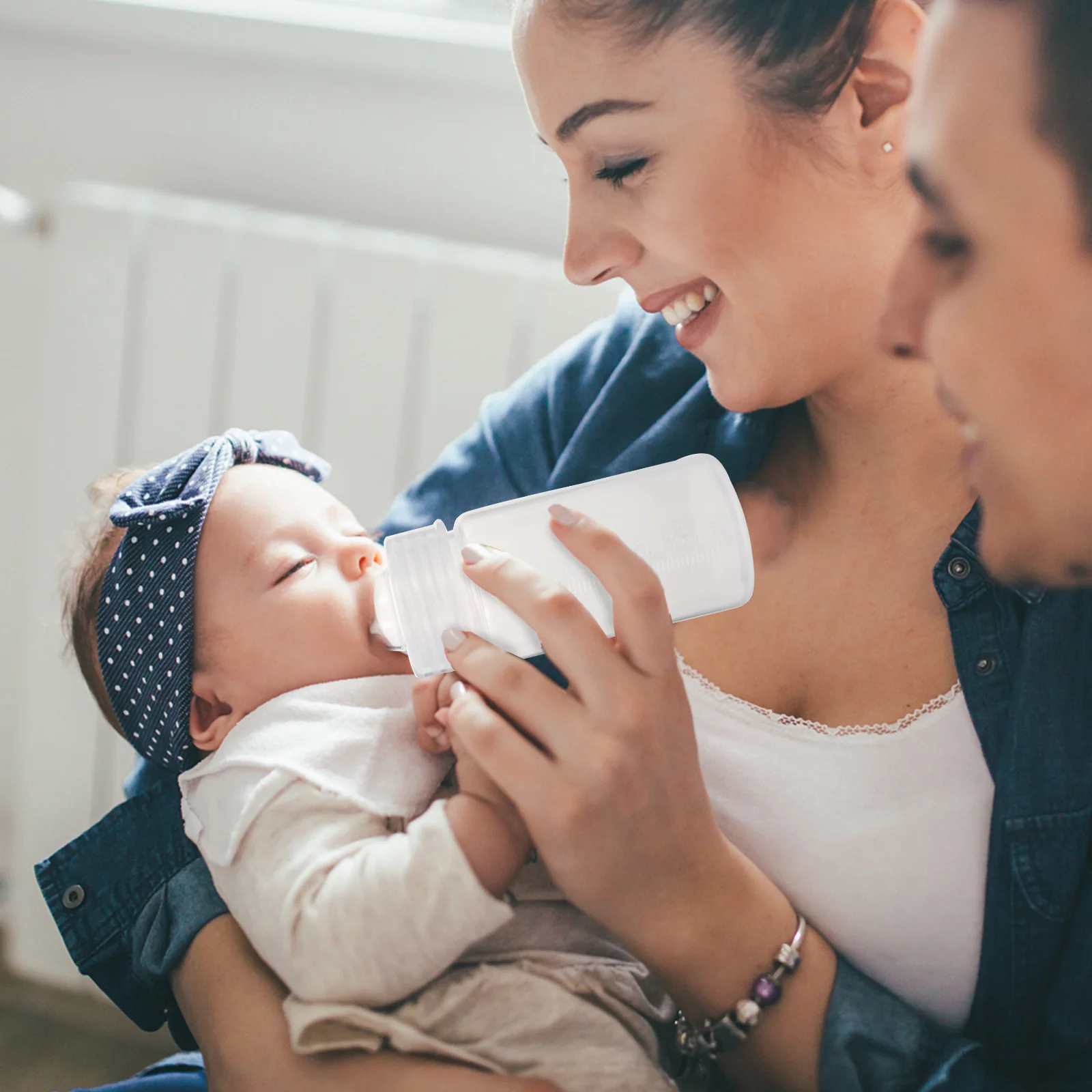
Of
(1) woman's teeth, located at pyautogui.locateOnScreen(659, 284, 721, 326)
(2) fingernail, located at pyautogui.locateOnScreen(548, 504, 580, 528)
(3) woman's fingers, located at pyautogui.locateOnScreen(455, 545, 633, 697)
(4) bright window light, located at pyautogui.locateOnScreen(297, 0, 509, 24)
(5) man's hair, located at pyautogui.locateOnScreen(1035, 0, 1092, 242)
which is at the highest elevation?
(4) bright window light, located at pyautogui.locateOnScreen(297, 0, 509, 24)

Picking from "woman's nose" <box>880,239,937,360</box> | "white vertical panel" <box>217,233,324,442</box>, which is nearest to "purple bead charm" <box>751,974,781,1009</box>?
"woman's nose" <box>880,239,937,360</box>

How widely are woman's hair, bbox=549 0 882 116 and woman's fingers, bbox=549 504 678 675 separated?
387mm

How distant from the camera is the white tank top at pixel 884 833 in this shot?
93 cm

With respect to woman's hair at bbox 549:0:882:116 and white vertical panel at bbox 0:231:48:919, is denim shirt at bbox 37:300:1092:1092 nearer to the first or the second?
woman's hair at bbox 549:0:882:116

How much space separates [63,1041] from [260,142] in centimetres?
148

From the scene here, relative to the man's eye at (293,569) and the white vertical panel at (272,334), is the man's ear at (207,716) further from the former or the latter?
the white vertical panel at (272,334)

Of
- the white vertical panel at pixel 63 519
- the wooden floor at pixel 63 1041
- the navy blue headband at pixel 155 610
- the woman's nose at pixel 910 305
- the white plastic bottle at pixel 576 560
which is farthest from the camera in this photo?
the wooden floor at pixel 63 1041

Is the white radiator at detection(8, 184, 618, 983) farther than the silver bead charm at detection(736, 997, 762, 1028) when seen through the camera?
Yes

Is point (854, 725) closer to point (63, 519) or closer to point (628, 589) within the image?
point (628, 589)

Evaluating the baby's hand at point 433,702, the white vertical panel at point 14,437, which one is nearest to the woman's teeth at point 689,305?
the baby's hand at point 433,702

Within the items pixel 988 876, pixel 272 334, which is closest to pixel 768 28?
pixel 988 876

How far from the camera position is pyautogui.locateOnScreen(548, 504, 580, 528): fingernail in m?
0.82

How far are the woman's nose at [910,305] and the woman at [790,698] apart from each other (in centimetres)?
23

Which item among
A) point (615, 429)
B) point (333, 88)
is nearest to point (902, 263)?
point (615, 429)
